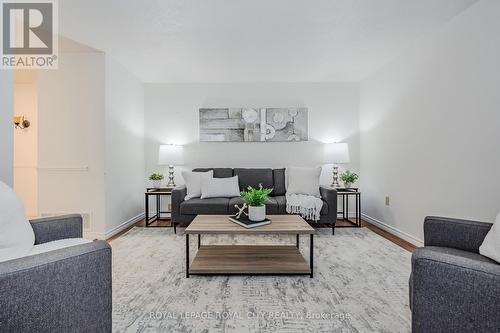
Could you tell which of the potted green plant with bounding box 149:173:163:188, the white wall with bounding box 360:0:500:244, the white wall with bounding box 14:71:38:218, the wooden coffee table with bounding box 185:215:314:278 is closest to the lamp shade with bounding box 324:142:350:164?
the white wall with bounding box 360:0:500:244

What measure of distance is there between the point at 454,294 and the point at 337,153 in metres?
3.07

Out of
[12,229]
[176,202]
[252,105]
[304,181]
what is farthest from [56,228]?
[252,105]

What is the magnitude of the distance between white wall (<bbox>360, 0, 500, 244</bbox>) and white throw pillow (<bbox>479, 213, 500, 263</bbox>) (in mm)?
1012

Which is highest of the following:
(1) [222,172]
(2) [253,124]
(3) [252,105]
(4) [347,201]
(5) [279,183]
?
(3) [252,105]

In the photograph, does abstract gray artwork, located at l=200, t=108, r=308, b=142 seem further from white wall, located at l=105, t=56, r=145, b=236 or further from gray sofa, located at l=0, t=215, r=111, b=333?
gray sofa, located at l=0, t=215, r=111, b=333

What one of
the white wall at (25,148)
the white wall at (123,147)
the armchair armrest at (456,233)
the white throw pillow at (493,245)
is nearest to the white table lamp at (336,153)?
the armchair armrest at (456,233)

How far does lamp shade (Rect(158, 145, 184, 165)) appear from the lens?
386cm

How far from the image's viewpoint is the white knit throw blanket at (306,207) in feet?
10.4

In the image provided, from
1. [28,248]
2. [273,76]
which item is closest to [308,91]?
[273,76]

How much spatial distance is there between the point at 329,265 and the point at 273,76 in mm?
2891

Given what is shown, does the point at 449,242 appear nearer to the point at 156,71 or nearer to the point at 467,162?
the point at 467,162

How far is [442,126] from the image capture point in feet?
8.12

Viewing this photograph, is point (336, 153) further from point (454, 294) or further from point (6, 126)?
point (6, 126)

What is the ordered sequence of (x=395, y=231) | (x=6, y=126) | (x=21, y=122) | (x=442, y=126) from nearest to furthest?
(x=6, y=126) → (x=442, y=126) → (x=395, y=231) → (x=21, y=122)
